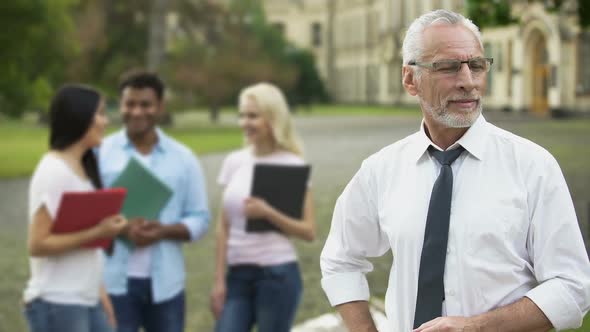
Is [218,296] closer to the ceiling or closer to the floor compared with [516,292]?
closer to the floor

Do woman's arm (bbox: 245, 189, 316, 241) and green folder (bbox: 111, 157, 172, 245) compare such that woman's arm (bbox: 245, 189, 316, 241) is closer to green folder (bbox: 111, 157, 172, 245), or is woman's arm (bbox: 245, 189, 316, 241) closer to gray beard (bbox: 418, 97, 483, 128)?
green folder (bbox: 111, 157, 172, 245)

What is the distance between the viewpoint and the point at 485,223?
7.00 feet

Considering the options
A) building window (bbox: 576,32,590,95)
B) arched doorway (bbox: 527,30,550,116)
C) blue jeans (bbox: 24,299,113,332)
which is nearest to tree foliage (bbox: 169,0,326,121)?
arched doorway (bbox: 527,30,550,116)

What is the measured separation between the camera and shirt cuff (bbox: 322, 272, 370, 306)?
242cm

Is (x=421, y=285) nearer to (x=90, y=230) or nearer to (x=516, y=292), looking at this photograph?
(x=516, y=292)

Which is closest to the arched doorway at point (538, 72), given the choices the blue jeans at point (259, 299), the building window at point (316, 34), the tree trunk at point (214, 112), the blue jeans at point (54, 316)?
the tree trunk at point (214, 112)

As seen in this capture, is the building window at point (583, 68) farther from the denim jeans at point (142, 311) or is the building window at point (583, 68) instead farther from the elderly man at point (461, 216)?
the elderly man at point (461, 216)

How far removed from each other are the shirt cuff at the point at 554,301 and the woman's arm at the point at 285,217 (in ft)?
7.84

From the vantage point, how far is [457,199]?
87.0 inches

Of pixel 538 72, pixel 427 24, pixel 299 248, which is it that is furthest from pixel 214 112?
pixel 427 24

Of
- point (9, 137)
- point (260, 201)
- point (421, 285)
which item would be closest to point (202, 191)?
point (260, 201)

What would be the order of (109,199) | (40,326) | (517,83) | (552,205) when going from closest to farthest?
(552,205), (40,326), (109,199), (517,83)

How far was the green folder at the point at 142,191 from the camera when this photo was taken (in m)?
Result: 4.29

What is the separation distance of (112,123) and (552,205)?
134ft
